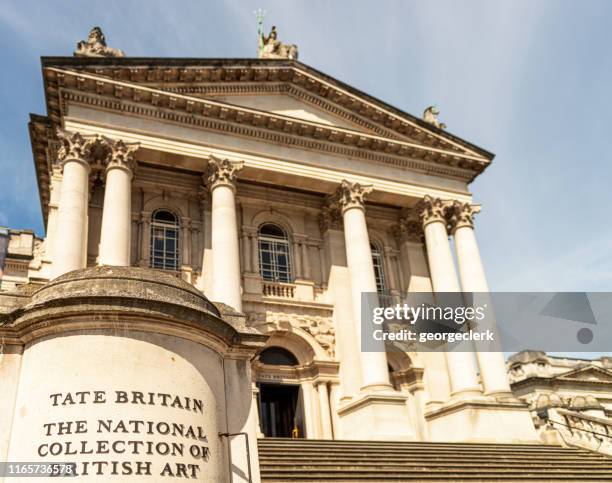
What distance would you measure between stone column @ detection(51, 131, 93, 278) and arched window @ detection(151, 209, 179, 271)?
3.15 meters

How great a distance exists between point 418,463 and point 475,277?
388 inches

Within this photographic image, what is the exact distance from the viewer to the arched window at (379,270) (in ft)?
74.3

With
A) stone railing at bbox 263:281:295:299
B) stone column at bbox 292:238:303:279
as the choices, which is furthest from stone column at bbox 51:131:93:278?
stone column at bbox 292:238:303:279

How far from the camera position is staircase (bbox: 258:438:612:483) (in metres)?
11.3

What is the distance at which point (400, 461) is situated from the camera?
12672 mm

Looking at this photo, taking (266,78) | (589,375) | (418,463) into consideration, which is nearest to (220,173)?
(266,78)

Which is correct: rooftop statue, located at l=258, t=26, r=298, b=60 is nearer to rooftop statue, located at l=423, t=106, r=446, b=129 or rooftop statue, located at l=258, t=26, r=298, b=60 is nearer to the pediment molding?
rooftop statue, located at l=423, t=106, r=446, b=129

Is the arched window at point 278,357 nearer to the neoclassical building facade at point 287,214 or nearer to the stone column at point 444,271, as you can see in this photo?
the neoclassical building facade at point 287,214

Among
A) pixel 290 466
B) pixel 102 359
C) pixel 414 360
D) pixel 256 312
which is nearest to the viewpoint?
pixel 102 359

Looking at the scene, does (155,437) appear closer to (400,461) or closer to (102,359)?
(102,359)

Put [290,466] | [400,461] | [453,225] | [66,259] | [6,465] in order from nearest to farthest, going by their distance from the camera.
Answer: [6,465]
[290,466]
[400,461]
[66,259]
[453,225]

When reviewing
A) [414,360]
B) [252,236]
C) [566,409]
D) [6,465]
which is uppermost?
[252,236]

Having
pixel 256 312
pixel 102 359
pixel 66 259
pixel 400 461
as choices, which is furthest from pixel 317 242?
pixel 102 359

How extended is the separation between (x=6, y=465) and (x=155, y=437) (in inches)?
38.5
